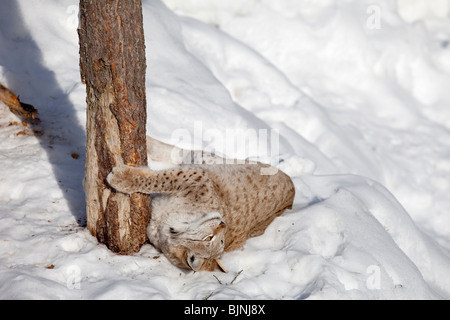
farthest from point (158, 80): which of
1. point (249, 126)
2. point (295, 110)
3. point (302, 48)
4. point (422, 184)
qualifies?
point (422, 184)

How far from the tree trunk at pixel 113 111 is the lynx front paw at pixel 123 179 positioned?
0.09m

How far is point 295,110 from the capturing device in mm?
7223

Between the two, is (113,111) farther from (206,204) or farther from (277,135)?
(277,135)

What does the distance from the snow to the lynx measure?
149mm

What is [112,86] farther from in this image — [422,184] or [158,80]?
[422,184]

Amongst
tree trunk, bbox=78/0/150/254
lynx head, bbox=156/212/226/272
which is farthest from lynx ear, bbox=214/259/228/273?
tree trunk, bbox=78/0/150/254

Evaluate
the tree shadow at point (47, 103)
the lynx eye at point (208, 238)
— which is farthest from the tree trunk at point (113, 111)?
the lynx eye at point (208, 238)

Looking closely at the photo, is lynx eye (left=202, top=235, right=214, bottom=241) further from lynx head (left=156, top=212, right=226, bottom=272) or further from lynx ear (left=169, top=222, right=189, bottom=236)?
lynx ear (left=169, top=222, right=189, bottom=236)

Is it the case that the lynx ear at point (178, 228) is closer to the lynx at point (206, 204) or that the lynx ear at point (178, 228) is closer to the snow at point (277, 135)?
the lynx at point (206, 204)

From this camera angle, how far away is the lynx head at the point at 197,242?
3785 millimetres

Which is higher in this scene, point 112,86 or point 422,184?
point 112,86

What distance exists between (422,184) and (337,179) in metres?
2.29

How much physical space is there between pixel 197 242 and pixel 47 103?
2602mm

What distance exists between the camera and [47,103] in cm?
525
